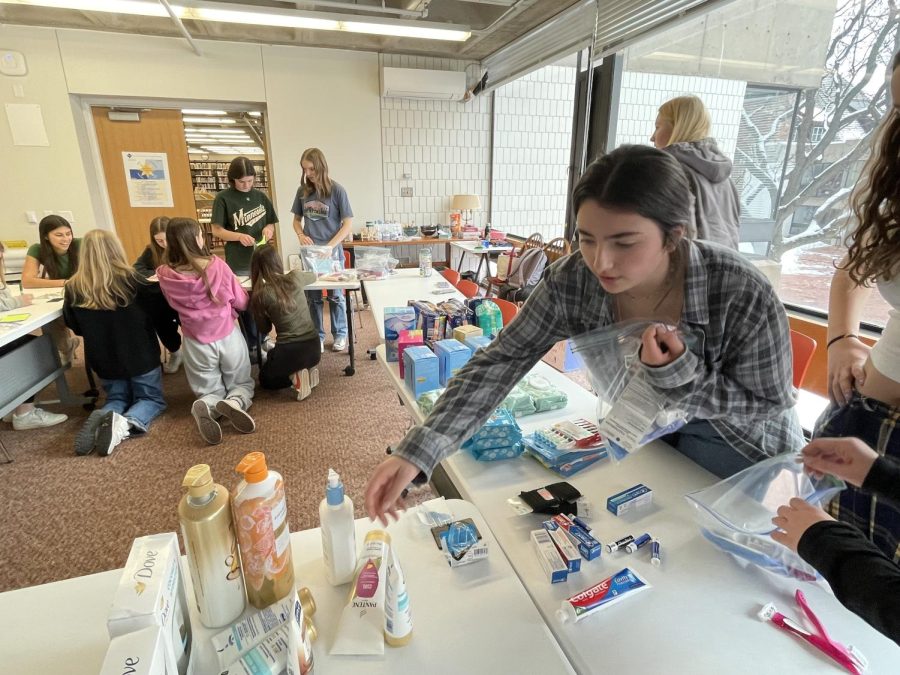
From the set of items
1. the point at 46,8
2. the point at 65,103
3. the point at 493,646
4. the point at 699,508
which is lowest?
the point at 493,646

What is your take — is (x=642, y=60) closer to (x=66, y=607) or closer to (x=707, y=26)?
(x=707, y=26)

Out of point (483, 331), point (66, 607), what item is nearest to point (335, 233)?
point (483, 331)

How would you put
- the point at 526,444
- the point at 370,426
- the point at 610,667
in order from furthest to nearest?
the point at 370,426 → the point at 526,444 → the point at 610,667

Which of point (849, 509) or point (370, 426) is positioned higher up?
point (849, 509)

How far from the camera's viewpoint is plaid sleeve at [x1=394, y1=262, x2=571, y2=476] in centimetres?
91

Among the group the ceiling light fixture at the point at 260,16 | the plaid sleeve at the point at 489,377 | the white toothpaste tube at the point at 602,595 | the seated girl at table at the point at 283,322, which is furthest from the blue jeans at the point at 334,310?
the white toothpaste tube at the point at 602,595

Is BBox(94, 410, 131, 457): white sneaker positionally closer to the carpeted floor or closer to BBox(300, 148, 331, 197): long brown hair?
the carpeted floor

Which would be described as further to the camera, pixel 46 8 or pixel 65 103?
pixel 65 103

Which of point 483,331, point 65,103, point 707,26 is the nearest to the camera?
point 483,331

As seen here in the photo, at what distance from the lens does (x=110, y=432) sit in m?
2.60

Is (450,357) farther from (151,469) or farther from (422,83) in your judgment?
(422,83)

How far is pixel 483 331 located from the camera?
1905 mm

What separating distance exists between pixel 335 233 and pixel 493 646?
3873 mm

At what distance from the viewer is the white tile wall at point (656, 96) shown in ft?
11.8
